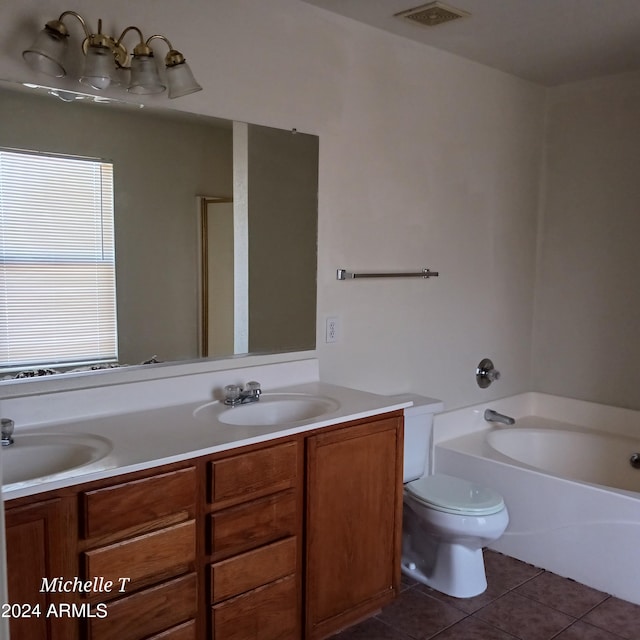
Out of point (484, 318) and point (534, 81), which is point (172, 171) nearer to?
point (484, 318)

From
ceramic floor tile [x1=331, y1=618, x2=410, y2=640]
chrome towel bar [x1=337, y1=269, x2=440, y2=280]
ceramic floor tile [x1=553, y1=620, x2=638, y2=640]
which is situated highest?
chrome towel bar [x1=337, y1=269, x2=440, y2=280]

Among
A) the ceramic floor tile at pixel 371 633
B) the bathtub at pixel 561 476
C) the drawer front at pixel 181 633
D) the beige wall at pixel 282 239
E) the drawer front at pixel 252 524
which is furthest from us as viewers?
the bathtub at pixel 561 476

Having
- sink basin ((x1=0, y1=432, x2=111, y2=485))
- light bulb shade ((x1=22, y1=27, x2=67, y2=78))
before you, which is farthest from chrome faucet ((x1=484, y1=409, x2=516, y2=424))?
light bulb shade ((x1=22, y1=27, x2=67, y2=78))

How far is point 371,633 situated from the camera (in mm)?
2408

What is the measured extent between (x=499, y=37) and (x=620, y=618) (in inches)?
96.9

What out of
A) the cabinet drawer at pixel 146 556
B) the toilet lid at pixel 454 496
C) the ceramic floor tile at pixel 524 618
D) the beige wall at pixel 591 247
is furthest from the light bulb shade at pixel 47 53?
the beige wall at pixel 591 247

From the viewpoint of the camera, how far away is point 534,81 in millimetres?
3678

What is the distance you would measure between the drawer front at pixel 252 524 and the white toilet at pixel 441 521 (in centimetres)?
78

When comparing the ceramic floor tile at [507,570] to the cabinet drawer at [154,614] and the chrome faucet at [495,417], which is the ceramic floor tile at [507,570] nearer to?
the chrome faucet at [495,417]

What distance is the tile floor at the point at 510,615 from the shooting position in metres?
2.42

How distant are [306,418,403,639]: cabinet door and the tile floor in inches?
6.2

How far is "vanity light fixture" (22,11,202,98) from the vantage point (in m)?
1.84

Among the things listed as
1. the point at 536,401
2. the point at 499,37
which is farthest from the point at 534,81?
the point at 536,401

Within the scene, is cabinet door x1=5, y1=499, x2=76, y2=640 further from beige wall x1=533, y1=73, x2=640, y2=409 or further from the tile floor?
beige wall x1=533, y1=73, x2=640, y2=409
